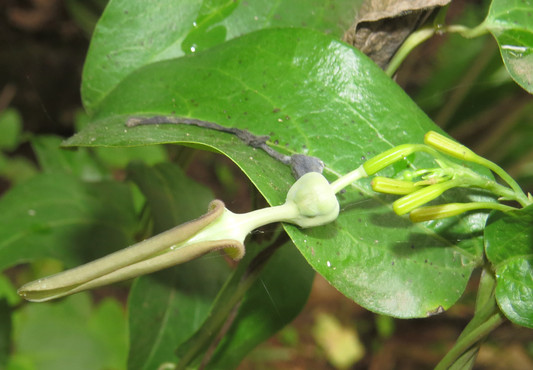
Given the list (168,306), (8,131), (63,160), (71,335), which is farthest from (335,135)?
(8,131)

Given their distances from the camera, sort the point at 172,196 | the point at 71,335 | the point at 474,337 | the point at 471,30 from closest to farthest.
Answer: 1. the point at 474,337
2. the point at 471,30
3. the point at 172,196
4. the point at 71,335

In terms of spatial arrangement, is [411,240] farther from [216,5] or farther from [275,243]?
[216,5]

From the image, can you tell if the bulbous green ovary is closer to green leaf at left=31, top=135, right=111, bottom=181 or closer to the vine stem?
the vine stem

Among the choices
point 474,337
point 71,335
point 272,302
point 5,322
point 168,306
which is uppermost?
point 474,337

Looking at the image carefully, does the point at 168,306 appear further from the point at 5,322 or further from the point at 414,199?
the point at 414,199

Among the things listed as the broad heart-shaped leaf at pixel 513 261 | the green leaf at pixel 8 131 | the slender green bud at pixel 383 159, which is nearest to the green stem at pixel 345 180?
the slender green bud at pixel 383 159

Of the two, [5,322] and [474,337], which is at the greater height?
[474,337]

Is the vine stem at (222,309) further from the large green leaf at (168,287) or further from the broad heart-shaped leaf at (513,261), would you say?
the broad heart-shaped leaf at (513,261)
